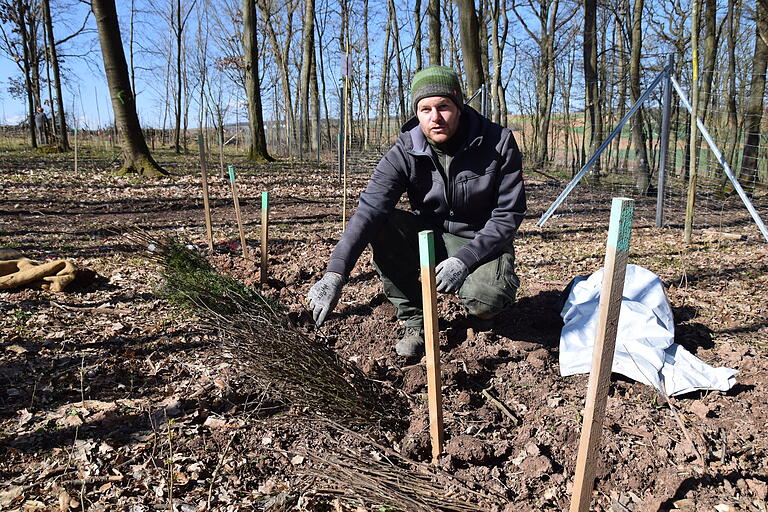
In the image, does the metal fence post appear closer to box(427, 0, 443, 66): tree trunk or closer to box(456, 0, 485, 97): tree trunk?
box(456, 0, 485, 97): tree trunk

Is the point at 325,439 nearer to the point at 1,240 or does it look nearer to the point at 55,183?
the point at 1,240

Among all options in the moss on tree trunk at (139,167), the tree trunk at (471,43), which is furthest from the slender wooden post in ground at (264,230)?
the moss on tree trunk at (139,167)

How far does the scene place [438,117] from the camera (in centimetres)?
247

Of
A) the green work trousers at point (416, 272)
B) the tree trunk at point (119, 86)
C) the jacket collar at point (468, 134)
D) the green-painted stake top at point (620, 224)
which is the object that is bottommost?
the green work trousers at point (416, 272)

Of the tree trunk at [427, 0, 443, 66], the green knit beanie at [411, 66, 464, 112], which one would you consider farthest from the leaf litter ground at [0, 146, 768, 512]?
the tree trunk at [427, 0, 443, 66]

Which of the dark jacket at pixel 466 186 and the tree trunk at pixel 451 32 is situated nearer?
the dark jacket at pixel 466 186

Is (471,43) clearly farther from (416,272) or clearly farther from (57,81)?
(57,81)

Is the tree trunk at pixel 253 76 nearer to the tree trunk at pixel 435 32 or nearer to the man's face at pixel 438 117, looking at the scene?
the tree trunk at pixel 435 32

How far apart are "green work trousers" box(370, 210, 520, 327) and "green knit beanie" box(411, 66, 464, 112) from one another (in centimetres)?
65

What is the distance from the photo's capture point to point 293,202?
8125 millimetres

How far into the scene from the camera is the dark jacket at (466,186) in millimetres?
2502

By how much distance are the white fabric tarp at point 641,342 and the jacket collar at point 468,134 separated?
104 centimetres

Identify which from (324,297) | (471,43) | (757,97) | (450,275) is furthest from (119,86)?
(757,97)

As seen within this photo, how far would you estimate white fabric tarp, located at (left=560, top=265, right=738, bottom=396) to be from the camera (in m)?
2.24
